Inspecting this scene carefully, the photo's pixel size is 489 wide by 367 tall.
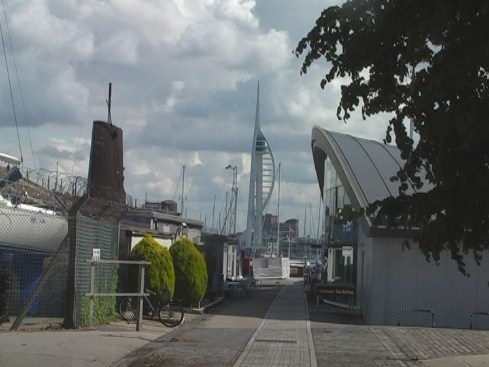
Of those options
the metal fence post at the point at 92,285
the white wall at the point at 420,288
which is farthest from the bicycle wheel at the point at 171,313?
the white wall at the point at 420,288

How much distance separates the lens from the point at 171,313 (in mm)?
20469

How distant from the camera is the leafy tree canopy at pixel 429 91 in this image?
7418 mm

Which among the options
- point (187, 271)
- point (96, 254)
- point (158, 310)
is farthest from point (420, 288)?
point (96, 254)

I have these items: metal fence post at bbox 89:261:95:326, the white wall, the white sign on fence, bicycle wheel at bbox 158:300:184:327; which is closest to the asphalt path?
bicycle wheel at bbox 158:300:184:327

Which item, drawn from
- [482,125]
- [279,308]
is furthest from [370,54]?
[279,308]

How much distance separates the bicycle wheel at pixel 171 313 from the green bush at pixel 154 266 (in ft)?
3.15

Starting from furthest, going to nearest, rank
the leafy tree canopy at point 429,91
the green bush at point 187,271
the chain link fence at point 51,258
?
the green bush at point 187,271
the chain link fence at point 51,258
the leafy tree canopy at point 429,91

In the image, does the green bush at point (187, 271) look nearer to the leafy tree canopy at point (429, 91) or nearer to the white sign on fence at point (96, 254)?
the white sign on fence at point (96, 254)

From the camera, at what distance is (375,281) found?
25156mm

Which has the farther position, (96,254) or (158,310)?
(158,310)

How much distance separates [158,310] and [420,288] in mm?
8796

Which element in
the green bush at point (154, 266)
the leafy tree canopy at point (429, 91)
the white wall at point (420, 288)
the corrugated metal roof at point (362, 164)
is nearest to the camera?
the leafy tree canopy at point (429, 91)

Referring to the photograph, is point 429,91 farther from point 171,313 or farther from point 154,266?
point 154,266

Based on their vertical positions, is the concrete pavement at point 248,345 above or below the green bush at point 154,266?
below
